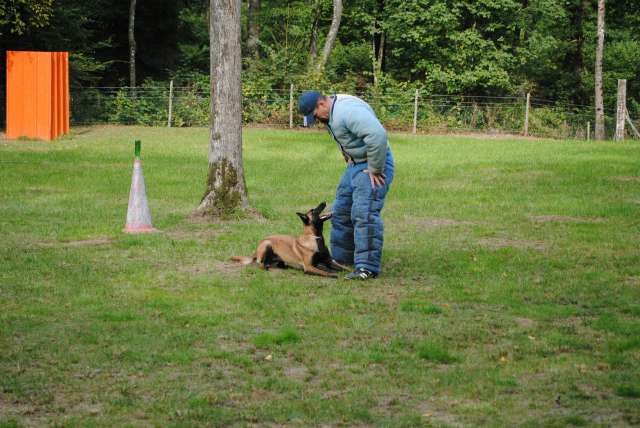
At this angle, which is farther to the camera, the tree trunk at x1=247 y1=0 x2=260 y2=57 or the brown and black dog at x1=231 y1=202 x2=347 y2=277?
the tree trunk at x1=247 y1=0 x2=260 y2=57

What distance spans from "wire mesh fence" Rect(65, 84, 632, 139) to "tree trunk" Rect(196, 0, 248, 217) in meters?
20.1

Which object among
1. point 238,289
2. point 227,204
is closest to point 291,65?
point 227,204

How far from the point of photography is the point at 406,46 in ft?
138

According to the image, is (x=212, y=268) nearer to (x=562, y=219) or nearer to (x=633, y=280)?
A: (x=633, y=280)

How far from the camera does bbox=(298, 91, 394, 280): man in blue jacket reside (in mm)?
9234

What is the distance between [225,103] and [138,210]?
1.96 meters

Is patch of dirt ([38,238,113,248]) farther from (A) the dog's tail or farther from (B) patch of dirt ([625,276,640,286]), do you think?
(B) patch of dirt ([625,276,640,286])

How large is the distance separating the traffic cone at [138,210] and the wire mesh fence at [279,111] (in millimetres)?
21206

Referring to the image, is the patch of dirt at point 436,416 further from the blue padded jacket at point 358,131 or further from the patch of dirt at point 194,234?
the patch of dirt at point 194,234

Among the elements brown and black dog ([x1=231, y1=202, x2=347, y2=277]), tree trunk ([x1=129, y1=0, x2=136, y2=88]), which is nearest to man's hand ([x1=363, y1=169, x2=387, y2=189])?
brown and black dog ([x1=231, y1=202, x2=347, y2=277])

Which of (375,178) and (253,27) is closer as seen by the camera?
(375,178)

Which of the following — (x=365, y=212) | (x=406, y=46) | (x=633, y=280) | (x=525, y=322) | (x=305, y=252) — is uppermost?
(x=406, y=46)

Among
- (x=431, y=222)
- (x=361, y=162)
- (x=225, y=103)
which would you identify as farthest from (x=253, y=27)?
(x=361, y=162)

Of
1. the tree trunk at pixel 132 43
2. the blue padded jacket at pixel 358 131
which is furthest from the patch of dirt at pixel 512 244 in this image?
the tree trunk at pixel 132 43
